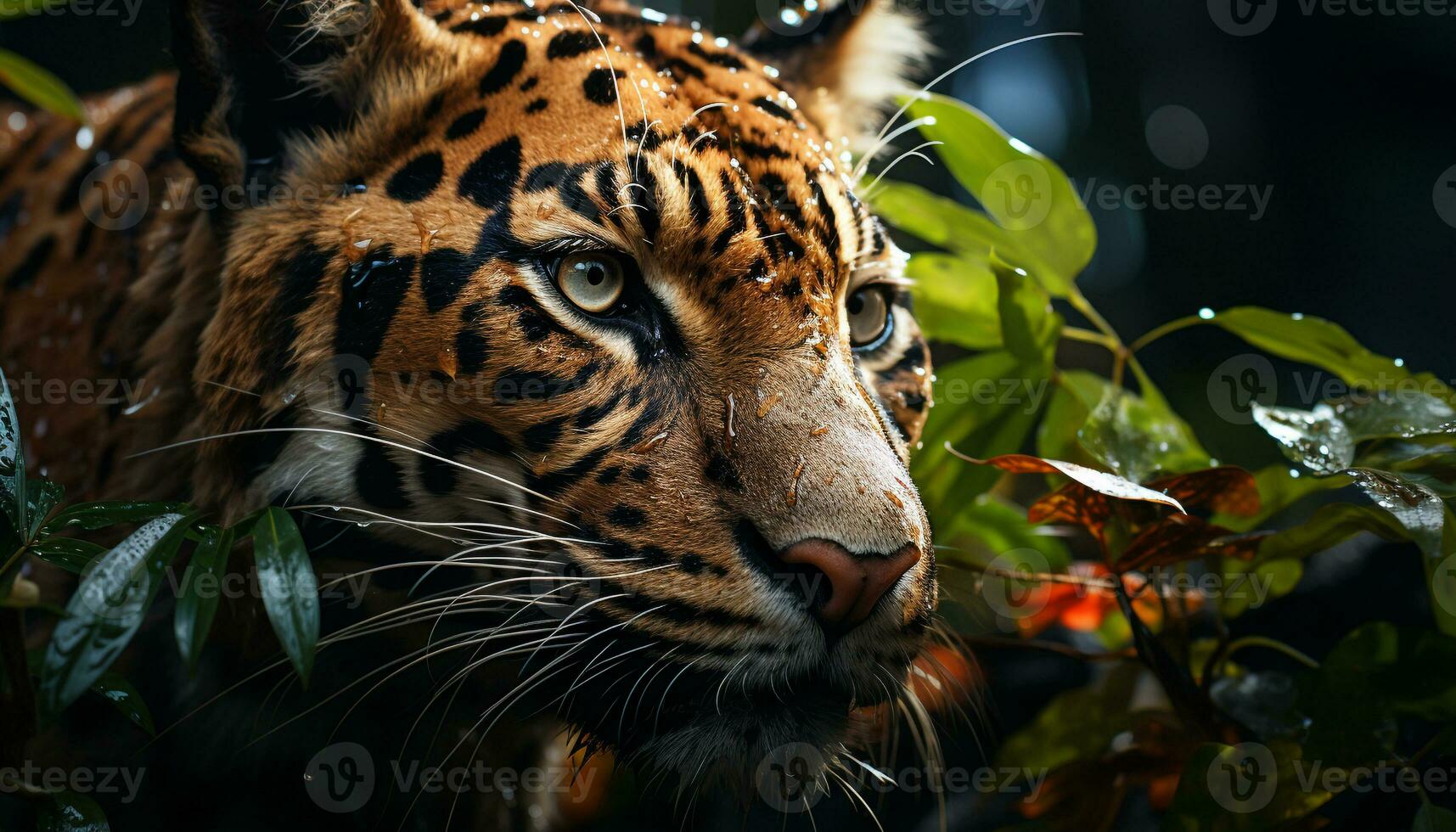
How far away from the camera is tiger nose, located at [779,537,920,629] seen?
0.99 meters

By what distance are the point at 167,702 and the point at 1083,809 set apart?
4.32 ft

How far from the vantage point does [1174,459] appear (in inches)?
57.3

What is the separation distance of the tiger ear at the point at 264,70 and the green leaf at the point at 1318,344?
126cm

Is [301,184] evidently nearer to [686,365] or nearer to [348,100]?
[348,100]

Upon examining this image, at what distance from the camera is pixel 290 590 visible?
2.71ft

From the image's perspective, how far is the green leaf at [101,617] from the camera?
75 centimetres

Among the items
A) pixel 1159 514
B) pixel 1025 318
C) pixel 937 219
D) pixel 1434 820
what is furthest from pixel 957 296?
pixel 1434 820

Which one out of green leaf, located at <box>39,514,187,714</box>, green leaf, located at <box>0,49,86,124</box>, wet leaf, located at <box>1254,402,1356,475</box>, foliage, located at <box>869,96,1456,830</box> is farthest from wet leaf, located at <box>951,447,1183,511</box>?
green leaf, located at <box>0,49,86,124</box>

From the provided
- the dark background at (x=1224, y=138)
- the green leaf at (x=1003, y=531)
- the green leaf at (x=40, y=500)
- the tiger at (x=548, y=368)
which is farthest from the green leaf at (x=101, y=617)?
the dark background at (x=1224, y=138)

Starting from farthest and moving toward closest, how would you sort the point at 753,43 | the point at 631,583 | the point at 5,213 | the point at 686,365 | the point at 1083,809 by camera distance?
the point at 753,43 → the point at 5,213 → the point at 1083,809 → the point at 686,365 → the point at 631,583

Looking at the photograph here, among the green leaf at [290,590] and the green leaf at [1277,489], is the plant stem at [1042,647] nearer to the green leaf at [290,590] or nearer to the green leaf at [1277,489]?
the green leaf at [1277,489]

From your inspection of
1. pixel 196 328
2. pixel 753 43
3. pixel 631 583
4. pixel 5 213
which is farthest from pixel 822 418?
pixel 5 213

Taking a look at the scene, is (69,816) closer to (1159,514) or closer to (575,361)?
(575,361)

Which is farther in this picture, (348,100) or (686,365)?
(348,100)
